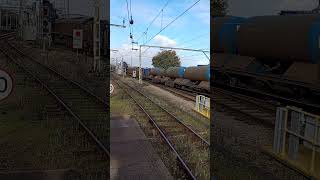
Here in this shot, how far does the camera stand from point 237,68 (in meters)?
15.9

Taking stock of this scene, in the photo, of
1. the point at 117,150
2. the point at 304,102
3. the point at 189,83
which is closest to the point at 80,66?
the point at 189,83

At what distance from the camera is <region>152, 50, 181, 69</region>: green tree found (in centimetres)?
7379

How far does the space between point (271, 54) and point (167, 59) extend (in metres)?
61.6

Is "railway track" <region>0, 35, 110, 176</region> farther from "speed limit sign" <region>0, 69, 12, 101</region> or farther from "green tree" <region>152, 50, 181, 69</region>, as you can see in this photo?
"green tree" <region>152, 50, 181, 69</region>

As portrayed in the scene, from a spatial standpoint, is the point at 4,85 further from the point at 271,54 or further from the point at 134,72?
the point at 134,72

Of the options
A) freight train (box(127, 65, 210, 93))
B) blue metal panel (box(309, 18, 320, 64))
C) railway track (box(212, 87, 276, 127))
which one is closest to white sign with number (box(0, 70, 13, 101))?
railway track (box(212, 87, 276, 127))

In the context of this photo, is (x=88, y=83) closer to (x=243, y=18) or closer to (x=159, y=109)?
(x=159, y=109)

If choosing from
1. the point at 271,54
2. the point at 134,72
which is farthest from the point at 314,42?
the point at 134,72

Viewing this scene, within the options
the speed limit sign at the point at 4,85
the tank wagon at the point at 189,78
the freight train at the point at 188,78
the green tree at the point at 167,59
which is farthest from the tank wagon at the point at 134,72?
the speed limit sign at the point at 4,85

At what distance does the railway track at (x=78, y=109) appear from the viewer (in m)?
8.04

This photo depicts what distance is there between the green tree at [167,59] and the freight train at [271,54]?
Answer: 179 feet

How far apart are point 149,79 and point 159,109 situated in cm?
3806

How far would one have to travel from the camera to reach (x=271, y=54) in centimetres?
1359

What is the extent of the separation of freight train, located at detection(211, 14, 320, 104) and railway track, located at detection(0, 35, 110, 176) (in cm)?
573
